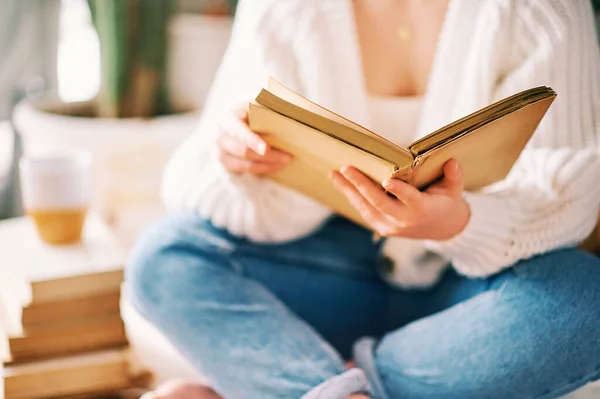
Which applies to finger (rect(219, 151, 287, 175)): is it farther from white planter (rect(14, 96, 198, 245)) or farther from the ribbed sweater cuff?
white planter (rect(14, 96, 198, 245))

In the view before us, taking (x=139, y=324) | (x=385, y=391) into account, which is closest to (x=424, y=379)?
(x=385, y=391)

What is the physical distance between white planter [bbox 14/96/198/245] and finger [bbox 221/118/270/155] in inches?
26.0

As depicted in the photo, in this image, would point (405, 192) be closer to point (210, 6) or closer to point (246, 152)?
point (246, 152)

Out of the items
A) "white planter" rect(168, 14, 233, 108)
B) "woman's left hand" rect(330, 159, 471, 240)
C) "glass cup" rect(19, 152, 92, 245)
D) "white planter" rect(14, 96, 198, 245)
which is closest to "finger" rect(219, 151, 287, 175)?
"woman's left hand" rect(330, 159, 471, 240)

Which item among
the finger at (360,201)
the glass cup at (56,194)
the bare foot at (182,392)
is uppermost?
the finger at (360,201)

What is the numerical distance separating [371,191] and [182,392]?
390 mm

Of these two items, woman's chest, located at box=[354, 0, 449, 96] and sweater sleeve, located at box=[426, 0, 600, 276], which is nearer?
sweater sleeve, located at box=[426, 0, 600, 276]

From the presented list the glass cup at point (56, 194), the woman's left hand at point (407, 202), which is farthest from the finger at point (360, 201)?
the glass cup at point (56, 194)

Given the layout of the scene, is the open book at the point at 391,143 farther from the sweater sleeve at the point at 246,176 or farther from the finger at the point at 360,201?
the sweater sleeve at the point at 246,176

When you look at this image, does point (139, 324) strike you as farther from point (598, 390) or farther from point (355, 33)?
point (598, 390)

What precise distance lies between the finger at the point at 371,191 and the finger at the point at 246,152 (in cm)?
10

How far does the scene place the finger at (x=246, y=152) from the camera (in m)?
0.75

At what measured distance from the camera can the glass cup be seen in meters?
1.03

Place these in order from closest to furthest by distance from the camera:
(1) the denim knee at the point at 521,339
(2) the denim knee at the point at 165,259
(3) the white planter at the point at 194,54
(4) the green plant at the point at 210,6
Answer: (1) the denim knee at the point at 521,339 < (2) the denim knee at the point at 165,259 < (3) the white planter at the point at 194,54 < (4) the green plant at the point at 210,6
